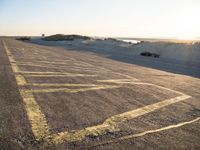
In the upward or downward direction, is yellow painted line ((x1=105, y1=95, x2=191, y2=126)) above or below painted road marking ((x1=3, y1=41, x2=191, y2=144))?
below

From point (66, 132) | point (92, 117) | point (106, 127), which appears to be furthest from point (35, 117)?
point (106, 127)

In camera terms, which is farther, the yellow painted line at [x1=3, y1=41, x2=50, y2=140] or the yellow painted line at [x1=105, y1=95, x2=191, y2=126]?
the yellow painted line at [x1=105, y1=95, x2=191, y2=126]

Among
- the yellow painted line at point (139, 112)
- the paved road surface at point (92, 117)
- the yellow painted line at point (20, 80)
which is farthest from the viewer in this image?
the yellow painted line at point (20, 80)

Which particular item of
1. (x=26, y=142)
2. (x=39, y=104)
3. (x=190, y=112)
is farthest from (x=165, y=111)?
(x=26, y=142)

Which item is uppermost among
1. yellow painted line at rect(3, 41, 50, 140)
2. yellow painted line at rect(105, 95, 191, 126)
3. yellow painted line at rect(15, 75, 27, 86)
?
yellow painted line at rect(3, 41, 50, 140)

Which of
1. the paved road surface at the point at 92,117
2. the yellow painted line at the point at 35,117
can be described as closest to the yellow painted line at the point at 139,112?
the paved road surface at the point at 92,117

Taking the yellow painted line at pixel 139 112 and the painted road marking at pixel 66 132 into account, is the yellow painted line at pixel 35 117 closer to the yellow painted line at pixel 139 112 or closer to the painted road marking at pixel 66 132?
the painted road marking at pixel 66 132

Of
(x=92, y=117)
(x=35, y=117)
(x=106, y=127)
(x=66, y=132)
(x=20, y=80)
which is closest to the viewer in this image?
(x=66, y=132)

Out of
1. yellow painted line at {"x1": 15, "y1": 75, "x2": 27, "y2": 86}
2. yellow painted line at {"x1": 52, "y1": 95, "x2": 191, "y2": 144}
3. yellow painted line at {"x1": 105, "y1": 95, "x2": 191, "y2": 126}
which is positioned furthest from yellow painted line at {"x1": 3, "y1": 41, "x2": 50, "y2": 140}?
yellow painted line at {"x1": 105, "y1": 95, "x2": 191, "y2": 126}

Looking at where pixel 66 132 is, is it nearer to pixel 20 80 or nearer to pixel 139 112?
pixel 139 112

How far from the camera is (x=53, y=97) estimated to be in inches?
309

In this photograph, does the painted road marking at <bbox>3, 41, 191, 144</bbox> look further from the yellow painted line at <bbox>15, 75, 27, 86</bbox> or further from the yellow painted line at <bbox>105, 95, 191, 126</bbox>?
the yellow painted line at <bbox>15, 75, 27, 86</bbox>

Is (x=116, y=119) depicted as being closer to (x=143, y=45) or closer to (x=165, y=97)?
(x=165, y=97)

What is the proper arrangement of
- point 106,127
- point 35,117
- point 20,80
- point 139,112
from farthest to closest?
point 20,80
point 139,112
point 35,117
point 106,127
